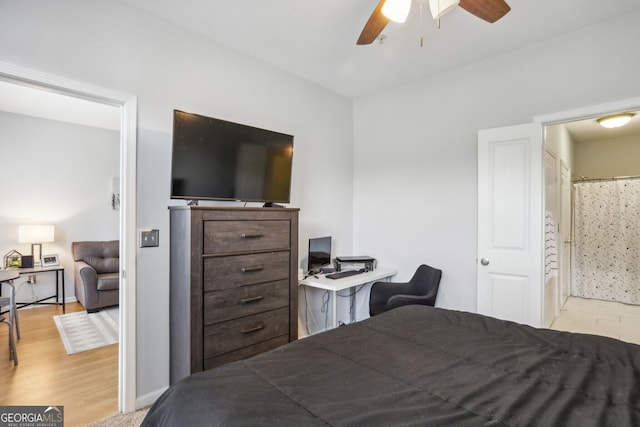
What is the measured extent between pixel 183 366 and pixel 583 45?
3.75m

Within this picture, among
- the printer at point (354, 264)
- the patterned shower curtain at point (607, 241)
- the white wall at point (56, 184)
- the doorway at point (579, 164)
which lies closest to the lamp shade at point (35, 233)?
the white wall at point (56, 184)

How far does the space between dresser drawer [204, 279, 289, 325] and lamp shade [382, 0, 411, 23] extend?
6.25 feet

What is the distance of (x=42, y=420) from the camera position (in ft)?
6.74

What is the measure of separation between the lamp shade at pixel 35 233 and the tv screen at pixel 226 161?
378 centimetres

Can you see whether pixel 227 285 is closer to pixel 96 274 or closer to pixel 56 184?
pixel 96 274

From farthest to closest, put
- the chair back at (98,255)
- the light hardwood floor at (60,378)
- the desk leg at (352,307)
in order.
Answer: the chair back at (98,255) → the desk leg at (352,307) → the light hardwood floor at (60,378)

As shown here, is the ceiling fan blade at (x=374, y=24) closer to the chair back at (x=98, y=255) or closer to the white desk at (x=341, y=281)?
the white desk at (x=341, y=281)

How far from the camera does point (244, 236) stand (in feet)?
7.44

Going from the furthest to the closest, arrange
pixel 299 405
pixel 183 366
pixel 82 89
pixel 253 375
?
pixel 183 366
pixel 82 89
pixel 253 375
pixel 299 405

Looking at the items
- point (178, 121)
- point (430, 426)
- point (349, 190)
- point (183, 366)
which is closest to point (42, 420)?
point (183, 366)

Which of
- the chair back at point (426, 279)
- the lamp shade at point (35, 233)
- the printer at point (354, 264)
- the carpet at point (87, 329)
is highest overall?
the lamp shade at point (35, 233)

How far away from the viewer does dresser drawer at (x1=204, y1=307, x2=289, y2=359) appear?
6.90 feet

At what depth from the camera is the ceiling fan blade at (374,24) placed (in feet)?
5.88

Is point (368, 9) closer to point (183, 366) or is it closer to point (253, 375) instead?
point (253, 375)
